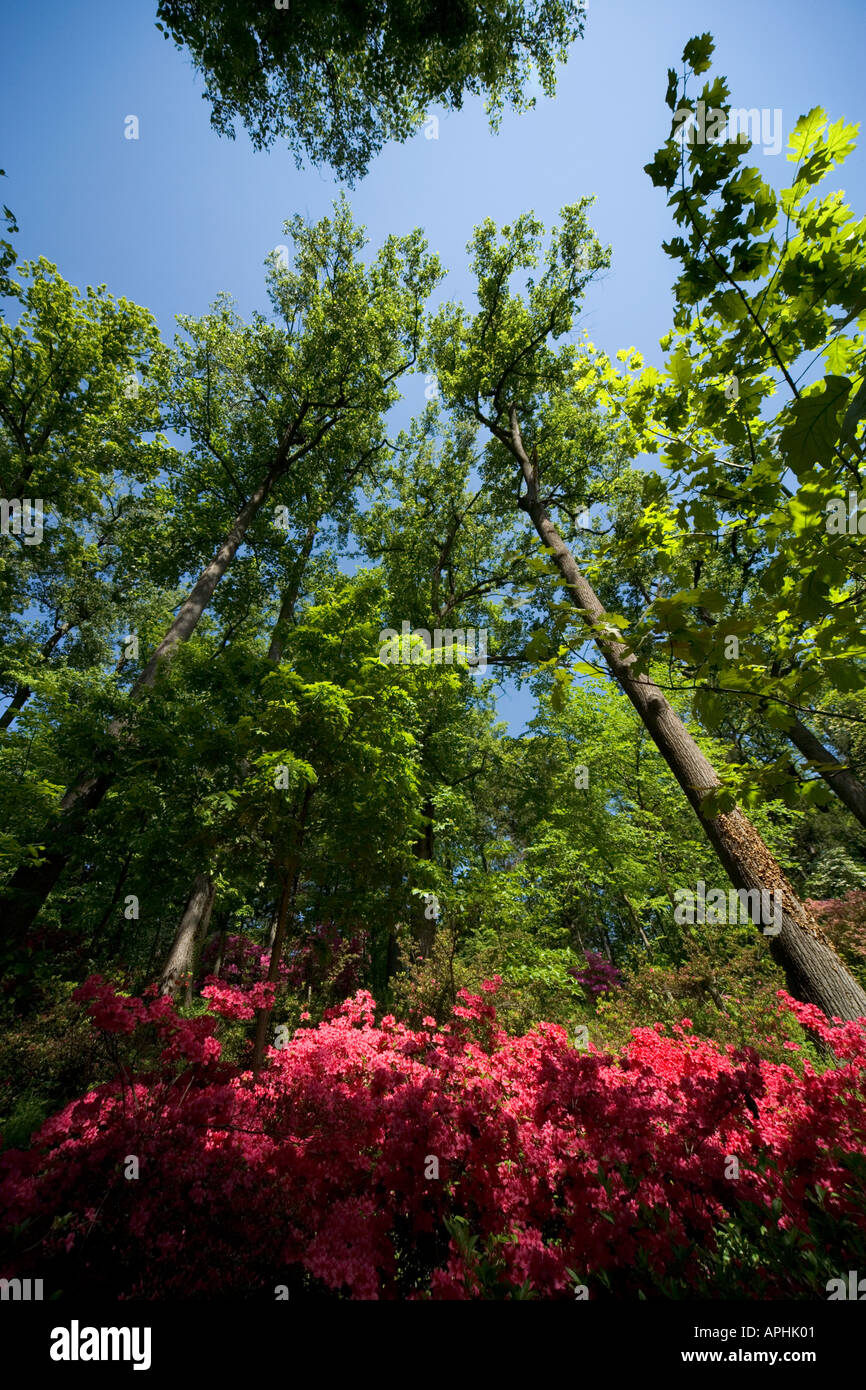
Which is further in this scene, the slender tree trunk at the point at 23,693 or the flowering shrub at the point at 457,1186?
the slender tree trunk at the point at 23,693

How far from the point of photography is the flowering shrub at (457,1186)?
168cm

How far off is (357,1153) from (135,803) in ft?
16.9

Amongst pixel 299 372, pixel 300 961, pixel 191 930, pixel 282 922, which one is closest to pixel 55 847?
pixel 191 930

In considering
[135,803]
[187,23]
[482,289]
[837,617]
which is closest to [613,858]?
[135,803]

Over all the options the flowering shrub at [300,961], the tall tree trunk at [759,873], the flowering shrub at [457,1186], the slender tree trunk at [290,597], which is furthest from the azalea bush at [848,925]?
the slender tree trunk at [290,597]

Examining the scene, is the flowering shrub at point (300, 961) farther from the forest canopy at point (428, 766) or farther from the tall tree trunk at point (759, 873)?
the tall tree trunk at point (759, 873)

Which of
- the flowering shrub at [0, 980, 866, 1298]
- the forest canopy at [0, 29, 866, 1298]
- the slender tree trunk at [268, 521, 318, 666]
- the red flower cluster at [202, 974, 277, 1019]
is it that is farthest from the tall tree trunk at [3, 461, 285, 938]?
the flowering shrub at [0, 980, 866, 1298]

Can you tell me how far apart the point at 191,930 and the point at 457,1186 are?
8.18 m

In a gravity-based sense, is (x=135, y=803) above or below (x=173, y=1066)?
above

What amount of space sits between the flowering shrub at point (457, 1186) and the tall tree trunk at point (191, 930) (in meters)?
6.13

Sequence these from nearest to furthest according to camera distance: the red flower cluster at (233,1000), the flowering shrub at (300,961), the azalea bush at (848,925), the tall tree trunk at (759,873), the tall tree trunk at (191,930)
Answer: the tall tree trunk at (759,873)
the red flower cluster at (233,1000)
the tall tree trunk at (191,930)
the flowering shrub at (300,961)
the azalea bush at (848,925)

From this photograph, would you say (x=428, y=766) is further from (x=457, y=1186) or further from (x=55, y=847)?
(x=457, y=1186)

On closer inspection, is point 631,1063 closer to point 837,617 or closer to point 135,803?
point 837,617

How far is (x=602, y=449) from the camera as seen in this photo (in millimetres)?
10812
